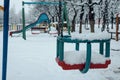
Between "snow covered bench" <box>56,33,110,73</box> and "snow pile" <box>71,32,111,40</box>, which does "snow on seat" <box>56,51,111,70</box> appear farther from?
"snow pile" <box>71,32,111,40</box>

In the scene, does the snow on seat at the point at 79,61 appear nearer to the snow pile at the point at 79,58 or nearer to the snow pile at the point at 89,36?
the snow pile at the point at 79,58

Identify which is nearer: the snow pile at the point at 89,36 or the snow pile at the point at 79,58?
the snow pile at the point at 89,36

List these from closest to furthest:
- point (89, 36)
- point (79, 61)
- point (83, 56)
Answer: point (89, 36), point (79, 61), point (83, 56)

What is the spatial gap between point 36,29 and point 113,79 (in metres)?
19.7

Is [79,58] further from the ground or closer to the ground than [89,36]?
closer to the ground

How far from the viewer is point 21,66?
6441 mm

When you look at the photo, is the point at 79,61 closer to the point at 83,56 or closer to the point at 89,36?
the point at 83,56

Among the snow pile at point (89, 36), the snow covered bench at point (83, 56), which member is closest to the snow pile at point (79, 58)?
the snow covered bench at point (83, 56)

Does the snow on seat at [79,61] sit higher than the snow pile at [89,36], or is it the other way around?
the snow pile at [89,36]

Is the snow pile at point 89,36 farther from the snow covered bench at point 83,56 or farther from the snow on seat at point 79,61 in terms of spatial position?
the snow on seat at point 79,61

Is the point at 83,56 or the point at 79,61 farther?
the point at 83,56

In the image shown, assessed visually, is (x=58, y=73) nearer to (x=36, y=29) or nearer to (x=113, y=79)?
(x=113, y=79)

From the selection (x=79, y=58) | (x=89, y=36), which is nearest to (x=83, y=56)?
(x=79, y=58)

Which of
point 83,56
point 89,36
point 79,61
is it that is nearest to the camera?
point 89,36
